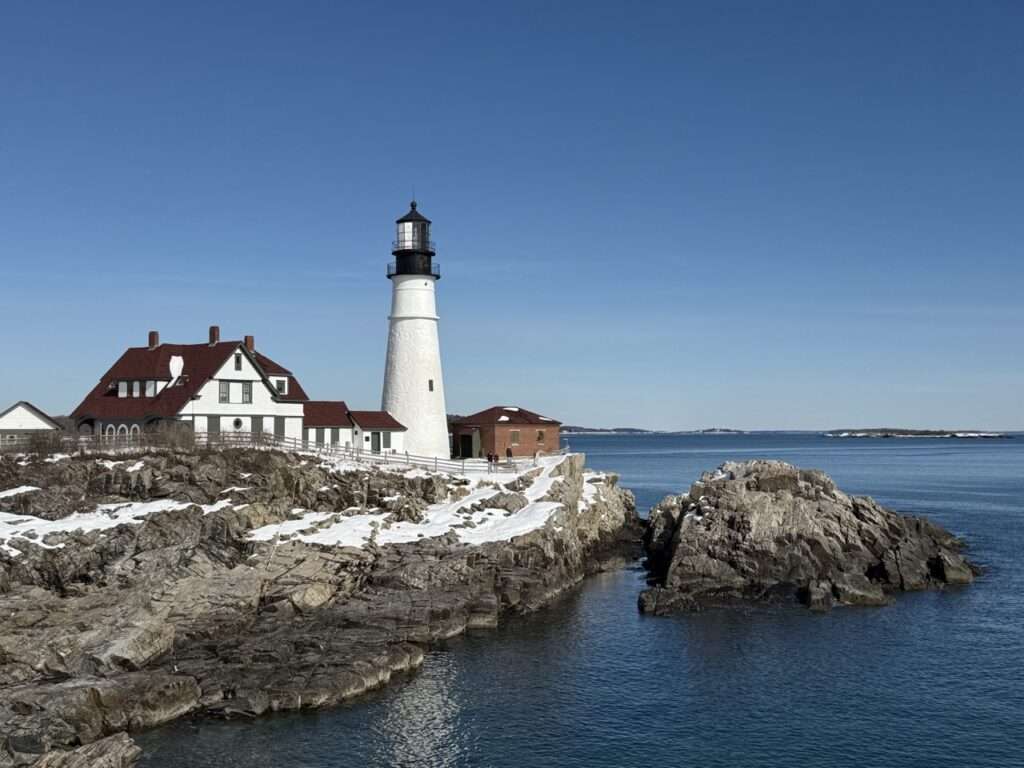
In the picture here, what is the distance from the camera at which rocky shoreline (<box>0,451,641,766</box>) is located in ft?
98.1

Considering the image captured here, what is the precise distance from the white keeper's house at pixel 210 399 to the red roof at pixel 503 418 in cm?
1201

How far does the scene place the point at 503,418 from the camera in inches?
2936

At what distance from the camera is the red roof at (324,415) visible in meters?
64.2

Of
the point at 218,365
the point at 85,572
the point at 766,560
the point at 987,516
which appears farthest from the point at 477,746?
→ the point at 987,516

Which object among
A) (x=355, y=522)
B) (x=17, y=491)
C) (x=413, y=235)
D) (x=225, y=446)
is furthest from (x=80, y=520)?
(x=413, y=235)

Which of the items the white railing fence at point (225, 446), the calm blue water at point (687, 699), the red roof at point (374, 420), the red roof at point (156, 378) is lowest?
the calm blue water at point (687, 699)

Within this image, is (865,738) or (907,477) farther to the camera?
(907,477)

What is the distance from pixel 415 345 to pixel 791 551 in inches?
1124

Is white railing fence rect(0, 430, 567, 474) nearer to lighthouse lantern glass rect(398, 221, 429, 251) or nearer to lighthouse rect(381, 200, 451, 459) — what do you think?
lighthouse rect(381, 200, 451, 459)

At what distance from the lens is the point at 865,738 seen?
28969 millimetres

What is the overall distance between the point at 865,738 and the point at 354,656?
17.2 meters

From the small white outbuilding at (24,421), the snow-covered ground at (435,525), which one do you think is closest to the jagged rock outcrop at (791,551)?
the snow-covered ground at (435,525)

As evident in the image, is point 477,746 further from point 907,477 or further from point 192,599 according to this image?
point 907,477

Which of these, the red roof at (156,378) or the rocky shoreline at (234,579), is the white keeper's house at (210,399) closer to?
the red roof at (156,378)
